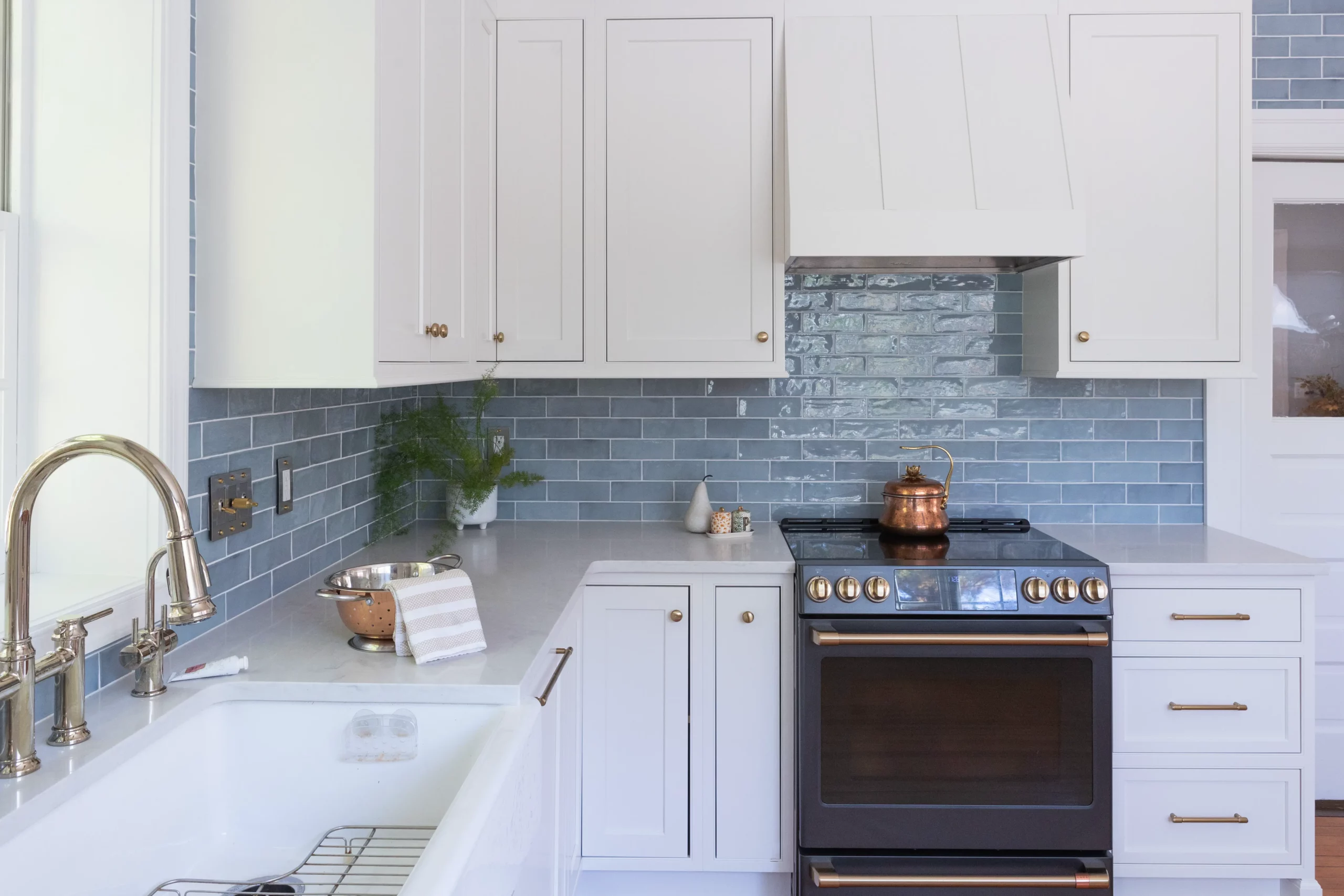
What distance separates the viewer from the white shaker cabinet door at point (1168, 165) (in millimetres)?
2912

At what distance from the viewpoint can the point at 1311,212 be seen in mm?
3348

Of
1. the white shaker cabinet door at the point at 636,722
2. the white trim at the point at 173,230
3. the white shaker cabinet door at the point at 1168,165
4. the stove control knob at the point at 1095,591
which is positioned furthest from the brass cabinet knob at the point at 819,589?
the white trim at the point at 173,230

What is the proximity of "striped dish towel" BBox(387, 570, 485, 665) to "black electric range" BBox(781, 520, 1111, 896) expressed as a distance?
103 centimetres

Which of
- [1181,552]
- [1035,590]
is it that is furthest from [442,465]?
[1181,552]

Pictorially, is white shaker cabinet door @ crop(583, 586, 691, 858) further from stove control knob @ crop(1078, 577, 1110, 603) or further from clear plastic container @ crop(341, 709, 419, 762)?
clear plastic container @ crop(341, 709, 419, 762)

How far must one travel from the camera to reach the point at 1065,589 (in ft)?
8.54

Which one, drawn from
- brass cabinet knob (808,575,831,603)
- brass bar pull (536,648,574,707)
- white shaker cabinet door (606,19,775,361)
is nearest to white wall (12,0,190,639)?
brass bar pull (536,648,574,707)

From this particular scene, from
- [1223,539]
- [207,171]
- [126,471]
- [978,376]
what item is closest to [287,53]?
[207,171]

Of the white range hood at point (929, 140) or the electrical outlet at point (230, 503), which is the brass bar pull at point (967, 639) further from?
the electrical outlet at point (230, 503)

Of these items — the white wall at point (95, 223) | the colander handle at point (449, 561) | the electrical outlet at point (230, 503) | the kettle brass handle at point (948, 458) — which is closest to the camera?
the white wall at point (95, 223)

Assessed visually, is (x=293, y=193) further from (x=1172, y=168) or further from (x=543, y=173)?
(x=1172, y=168)

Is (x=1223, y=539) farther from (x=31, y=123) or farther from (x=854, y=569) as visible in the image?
(x=31, y=123)

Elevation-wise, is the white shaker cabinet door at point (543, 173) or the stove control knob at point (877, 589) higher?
the white shaker cabinet door at point (543, 173)

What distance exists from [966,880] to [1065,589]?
74cm
